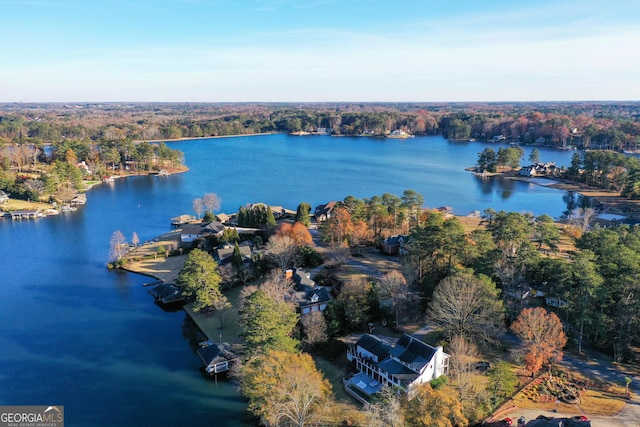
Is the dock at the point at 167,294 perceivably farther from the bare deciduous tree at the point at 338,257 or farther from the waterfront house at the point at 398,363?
the waterfront house at the point at 398,363

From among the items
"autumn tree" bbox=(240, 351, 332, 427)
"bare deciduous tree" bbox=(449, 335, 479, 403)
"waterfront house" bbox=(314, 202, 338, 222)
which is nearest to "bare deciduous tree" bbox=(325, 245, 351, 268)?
"bare deciduous tree" bbox=(449, 335, 479, 403)

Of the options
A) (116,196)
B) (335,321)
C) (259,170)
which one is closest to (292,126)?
(259,170)

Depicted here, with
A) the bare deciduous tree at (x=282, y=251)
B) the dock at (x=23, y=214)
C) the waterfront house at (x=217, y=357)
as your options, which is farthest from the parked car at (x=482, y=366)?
the dock at (x=23, y=214)

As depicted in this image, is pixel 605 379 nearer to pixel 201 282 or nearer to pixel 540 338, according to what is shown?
pixel 540 338

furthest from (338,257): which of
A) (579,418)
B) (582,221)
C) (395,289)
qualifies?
(582,221)

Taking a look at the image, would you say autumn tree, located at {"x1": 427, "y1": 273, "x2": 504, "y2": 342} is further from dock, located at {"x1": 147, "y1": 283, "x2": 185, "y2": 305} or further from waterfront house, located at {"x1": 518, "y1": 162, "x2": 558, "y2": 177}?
waterfront house, located at {"x1": 518, "y1": 162, "x2": 558, "y2": 177}

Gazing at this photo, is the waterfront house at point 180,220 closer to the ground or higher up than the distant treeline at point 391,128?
closer to the ground
